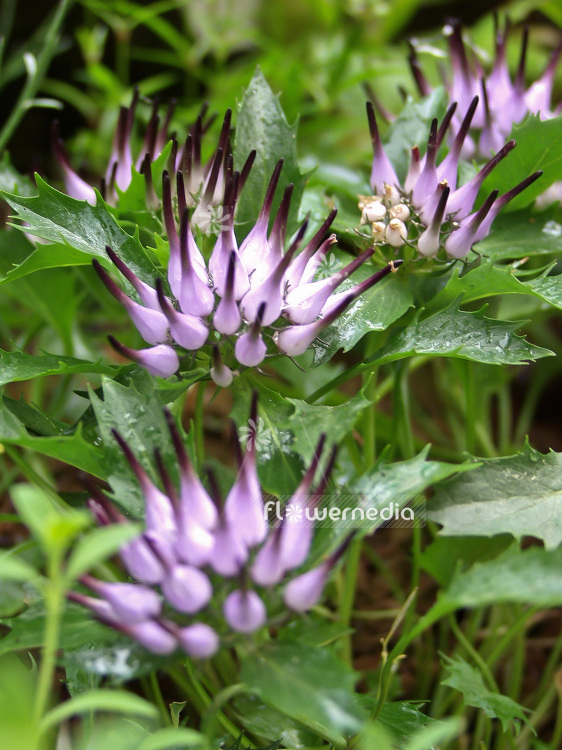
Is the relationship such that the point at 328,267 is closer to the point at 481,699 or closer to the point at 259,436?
the point at 259,436

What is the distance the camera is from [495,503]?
56cm

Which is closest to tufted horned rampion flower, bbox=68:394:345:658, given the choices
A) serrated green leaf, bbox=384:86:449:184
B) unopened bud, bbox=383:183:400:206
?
unopened bud, bbox=383:183:400:206

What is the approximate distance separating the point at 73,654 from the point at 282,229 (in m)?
0.35

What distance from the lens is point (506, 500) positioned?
566 mm

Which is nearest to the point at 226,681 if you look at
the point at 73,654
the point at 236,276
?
the point at 73,654

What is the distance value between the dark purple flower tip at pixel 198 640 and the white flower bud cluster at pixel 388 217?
0.40 m

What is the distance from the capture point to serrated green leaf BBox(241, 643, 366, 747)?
14.6 inches

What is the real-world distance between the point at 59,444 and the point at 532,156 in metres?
0.55

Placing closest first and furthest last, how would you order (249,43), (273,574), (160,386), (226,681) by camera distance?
(273,574) → (160,386) → (226,681) → (249,43)

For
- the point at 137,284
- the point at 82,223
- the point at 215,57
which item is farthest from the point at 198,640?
the point at 215,57

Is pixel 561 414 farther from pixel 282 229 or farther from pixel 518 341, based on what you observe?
pixel 282 229

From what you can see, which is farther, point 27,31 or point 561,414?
point 27,31

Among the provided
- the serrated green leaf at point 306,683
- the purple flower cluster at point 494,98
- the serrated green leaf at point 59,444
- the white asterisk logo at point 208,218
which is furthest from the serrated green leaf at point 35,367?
the purple flower cluster at point 494,98

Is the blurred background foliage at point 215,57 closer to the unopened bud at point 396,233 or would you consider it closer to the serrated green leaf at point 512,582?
the unopened bud at point 396,233
